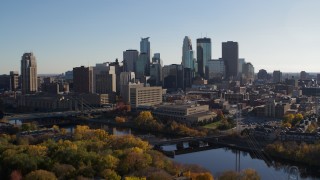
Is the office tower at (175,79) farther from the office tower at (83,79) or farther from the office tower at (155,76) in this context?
the office tower at (83,79)

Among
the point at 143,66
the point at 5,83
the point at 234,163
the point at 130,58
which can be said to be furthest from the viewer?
the point at 130,58

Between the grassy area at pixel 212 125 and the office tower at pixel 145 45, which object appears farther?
the office tower at pixel 145 45

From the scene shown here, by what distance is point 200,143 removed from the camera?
21.1 m

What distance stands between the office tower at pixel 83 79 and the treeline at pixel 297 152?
27931 millimetres

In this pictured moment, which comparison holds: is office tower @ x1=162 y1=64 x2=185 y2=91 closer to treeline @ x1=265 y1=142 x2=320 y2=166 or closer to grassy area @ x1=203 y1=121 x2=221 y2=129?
grassy area @ x1=203 y1=121 x2=221 y2=129

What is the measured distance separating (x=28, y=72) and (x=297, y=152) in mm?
34144

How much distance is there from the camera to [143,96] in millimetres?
36312

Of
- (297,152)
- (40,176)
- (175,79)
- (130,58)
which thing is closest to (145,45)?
(130,58)

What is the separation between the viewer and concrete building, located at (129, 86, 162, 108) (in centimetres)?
3547

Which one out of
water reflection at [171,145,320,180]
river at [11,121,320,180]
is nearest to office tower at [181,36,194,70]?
river at [11,121,320,180]

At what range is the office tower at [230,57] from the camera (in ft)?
228

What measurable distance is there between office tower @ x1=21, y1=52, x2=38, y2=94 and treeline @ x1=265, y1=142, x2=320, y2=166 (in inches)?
1279

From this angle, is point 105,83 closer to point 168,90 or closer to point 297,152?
point 168,90

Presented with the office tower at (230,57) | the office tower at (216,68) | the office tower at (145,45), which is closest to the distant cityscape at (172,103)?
the office tower at (216,68)
